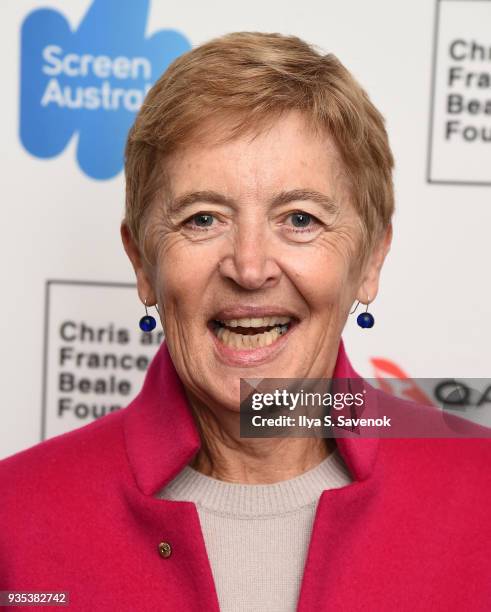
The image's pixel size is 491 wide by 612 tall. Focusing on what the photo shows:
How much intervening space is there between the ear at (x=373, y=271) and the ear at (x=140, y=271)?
33 cm

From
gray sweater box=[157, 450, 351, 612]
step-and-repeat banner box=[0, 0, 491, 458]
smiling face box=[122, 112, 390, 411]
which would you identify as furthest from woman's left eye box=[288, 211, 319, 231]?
step-and-repeat banner box=[0, 0, 491, 458]

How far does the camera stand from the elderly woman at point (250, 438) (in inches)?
53.1

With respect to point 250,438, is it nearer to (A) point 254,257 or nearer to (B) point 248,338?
(B) point 248,338

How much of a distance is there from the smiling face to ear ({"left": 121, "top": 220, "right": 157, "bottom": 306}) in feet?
0.22

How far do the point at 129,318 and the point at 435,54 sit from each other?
0.93 m

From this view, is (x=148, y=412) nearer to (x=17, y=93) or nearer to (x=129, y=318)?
(x=129, y=318)

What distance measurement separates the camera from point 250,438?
148cm

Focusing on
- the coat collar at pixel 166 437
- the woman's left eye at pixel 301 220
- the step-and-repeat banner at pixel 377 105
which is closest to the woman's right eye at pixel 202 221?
the woman's left eye at pixel 301 220

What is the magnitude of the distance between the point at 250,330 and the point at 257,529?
30 centimetres

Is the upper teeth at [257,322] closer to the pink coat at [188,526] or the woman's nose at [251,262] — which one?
the woman's nose at [251,262]

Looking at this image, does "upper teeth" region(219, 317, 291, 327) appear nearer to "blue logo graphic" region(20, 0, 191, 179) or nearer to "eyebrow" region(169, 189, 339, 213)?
"eyebrow" region(169, 189, 339, 213)

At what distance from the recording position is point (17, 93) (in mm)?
2217

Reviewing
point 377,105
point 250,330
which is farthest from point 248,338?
point 377,105

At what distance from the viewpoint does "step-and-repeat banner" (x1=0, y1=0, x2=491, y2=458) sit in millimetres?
2176
